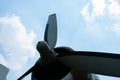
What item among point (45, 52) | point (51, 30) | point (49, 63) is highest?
point (51, 30)

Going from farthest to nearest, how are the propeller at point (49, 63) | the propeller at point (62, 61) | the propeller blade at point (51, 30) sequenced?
the propeller blade at point (51, 30) < the propeller at point (49, 63) < the propeller at point (62, 61)

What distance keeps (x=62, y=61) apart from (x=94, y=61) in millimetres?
2263

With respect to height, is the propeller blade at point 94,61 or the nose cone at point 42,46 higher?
the nose cone at point 42,46

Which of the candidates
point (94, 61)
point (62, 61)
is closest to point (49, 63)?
point (62, 61)

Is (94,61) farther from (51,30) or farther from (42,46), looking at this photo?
(51,30)

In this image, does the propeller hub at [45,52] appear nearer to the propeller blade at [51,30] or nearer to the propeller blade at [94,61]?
the propeller blade at [94,61]

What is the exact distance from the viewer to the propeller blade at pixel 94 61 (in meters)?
15.5

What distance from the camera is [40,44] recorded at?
53.0ft

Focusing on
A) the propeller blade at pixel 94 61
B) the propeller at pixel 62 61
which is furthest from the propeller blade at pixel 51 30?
the propeller blade at pixel 94 61

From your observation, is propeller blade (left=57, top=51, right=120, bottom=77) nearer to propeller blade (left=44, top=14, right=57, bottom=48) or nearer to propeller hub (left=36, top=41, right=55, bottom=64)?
propeller hub (left=36, top=41, right=55, bottom=64)

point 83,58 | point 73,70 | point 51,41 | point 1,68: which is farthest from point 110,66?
point 1,68

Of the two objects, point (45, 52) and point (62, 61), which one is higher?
point (45, 52)

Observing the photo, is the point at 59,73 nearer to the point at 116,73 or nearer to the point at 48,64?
the point at 48,64

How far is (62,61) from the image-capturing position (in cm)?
1764
